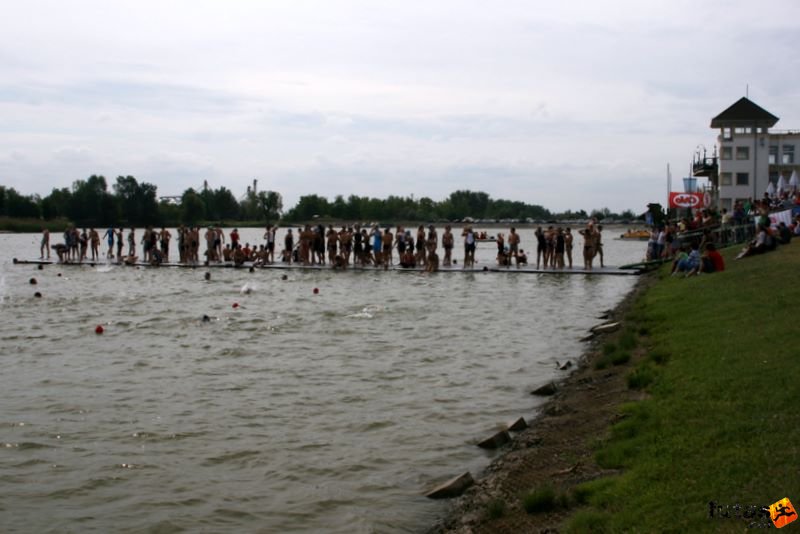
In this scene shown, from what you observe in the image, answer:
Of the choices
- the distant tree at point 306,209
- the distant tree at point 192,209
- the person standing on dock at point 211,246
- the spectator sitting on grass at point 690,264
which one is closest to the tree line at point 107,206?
the distant tree at point 192,209

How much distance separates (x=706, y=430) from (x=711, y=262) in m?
16.5

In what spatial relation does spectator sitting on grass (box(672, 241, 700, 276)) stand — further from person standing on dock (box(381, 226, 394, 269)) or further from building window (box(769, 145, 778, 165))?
building window (box(769, 145, 778, 165))

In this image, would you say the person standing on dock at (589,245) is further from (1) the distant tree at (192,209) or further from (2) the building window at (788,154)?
(1) the distant tree at (192,209)

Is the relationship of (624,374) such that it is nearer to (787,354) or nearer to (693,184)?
(787,354)

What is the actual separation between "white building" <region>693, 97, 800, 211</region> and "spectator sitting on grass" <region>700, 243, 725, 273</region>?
50913 millimetres

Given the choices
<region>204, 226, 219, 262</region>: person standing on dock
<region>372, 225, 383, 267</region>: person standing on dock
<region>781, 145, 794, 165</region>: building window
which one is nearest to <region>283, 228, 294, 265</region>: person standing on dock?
<region>204, 226, 219, 262</region>: person standing on dock

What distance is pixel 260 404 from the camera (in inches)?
508

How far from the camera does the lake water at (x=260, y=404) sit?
8594 millimetres

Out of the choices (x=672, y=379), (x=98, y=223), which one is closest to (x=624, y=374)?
(x=672, y=379)

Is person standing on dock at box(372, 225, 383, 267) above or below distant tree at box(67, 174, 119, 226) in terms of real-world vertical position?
below

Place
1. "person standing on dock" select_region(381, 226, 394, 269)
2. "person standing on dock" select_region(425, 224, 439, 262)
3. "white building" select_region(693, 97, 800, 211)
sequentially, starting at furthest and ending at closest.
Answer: "white building" select_region(693, 97, 800, 211) < "person standing on dock" select_region(381, 226, 394, 269) < "person standing on dock" select_region(425, 224, 439, 262)

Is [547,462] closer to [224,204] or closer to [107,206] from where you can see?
[107,206]

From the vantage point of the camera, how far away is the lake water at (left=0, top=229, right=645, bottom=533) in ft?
28.2

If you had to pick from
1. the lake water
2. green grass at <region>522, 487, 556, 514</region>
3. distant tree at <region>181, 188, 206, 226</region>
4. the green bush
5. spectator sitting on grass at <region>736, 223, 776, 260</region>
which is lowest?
the lake water
